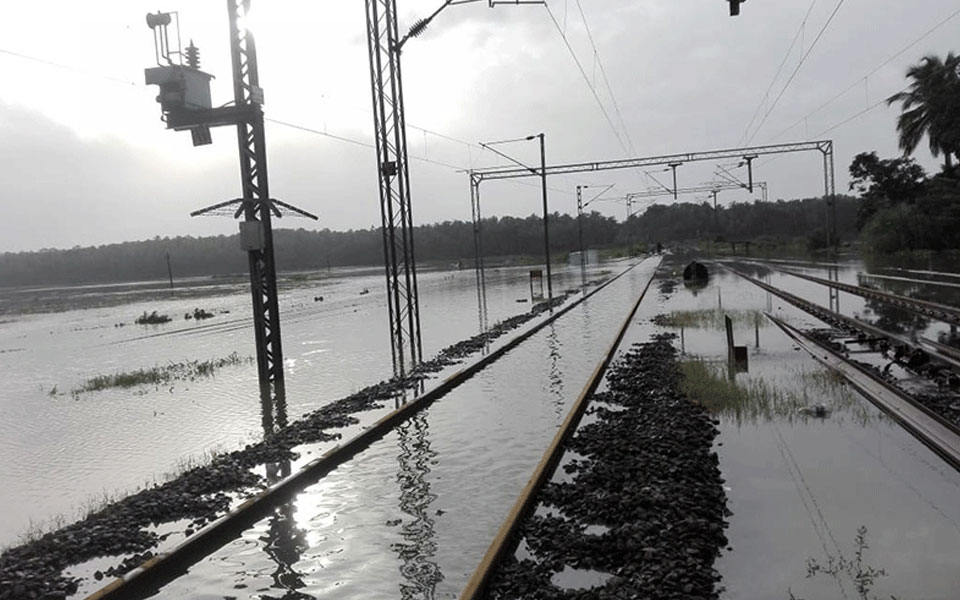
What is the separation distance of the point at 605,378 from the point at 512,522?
8274mm

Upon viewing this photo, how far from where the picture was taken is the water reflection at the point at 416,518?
5754 mm

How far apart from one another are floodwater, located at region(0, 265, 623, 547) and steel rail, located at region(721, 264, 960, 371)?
11.3 meters

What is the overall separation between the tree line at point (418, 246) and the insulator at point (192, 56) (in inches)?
5423

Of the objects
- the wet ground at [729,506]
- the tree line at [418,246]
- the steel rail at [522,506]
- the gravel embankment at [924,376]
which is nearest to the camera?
the steel rail at [522,506]

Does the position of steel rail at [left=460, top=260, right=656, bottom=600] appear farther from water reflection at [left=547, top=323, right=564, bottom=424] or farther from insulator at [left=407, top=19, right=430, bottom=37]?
insulator at [left=407, top=19, right=430, bottom=37]

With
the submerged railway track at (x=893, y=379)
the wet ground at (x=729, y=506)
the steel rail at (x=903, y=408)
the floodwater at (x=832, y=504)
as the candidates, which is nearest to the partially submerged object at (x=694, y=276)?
the submerged railway track at (x=893, y=379)

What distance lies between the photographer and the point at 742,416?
415 inches

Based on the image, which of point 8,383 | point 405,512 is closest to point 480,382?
point 405,512

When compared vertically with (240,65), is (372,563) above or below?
below

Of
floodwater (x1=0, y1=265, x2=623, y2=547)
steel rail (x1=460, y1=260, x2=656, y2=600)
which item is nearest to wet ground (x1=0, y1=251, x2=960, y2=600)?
steel rail (x1=460, y1=260, x2=656, y2=600)

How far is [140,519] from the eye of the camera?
24.8ft

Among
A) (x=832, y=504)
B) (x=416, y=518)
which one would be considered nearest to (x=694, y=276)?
(x=832, y=504)

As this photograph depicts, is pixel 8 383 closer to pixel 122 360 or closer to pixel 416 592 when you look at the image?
pixel 122 360

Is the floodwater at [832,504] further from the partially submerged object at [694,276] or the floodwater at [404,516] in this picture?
the partially submerged object at [694,276]
